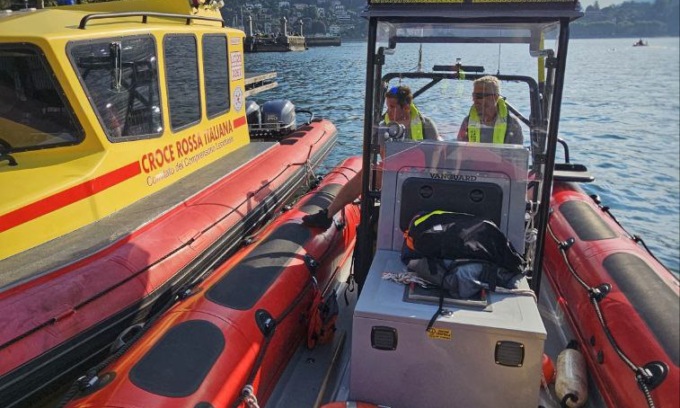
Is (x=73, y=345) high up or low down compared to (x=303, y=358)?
up

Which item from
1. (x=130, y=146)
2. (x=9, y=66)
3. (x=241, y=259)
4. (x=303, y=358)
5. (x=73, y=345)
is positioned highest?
(x=9, y=66)

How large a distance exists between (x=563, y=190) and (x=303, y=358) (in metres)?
2.46

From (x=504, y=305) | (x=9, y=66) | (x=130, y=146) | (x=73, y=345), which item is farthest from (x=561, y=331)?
(x=9, y=66)

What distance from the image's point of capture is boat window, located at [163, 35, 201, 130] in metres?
4.30

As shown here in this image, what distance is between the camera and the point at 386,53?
10.0ft

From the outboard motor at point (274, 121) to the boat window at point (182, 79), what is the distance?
2538 millimetres

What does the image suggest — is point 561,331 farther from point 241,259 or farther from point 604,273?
point 241,259

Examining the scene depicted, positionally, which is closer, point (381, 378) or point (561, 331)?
point (381, 378)

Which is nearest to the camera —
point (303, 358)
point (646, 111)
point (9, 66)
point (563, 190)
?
point (303, 358)

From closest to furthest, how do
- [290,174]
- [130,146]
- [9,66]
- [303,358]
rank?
[303,358] → [9,66] → [130,146] → [290,174]

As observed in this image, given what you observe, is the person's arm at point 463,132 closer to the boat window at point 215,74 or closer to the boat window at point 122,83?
the boat window at point 122,83

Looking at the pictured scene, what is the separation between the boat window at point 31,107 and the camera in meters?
3.33

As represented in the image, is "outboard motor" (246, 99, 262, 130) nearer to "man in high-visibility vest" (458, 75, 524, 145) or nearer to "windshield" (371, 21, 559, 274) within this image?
"windshield" (371, 21, 559, 274)

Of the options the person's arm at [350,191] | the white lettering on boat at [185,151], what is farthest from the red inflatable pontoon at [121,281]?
the person's arm at [350,191]
